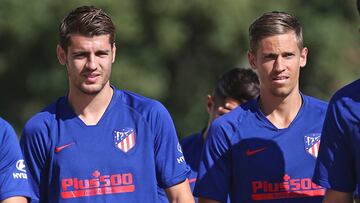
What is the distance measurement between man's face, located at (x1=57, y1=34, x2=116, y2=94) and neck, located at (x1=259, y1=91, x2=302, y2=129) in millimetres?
1069

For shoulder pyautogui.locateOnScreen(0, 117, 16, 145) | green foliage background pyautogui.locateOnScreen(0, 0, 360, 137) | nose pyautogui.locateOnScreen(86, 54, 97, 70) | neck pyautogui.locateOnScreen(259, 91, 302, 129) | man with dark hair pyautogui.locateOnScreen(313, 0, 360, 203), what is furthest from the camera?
green foliage background pyautogui.locateOnScreen(0, 0, 360, 137)

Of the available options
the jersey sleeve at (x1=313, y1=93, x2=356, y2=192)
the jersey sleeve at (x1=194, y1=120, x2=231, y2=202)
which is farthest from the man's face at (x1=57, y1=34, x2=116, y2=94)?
the jersey sleeve at (x1=313, y1=93, x2=356, y2=192)

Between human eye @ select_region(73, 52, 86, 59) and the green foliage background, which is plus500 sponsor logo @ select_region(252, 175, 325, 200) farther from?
the green foliage background

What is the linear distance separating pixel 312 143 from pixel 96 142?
53.2 inches

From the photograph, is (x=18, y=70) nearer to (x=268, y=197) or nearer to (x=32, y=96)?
(x=32, y=96)

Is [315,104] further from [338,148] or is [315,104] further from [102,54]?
[102,54]

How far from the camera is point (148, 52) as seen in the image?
68.6 feet

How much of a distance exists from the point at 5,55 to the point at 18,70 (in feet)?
1.26

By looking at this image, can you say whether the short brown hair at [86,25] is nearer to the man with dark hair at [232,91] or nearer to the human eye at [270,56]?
the human eye at [270,56]

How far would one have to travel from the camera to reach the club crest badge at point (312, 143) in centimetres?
727

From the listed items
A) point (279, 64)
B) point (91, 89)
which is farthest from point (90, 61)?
point (279, 64)

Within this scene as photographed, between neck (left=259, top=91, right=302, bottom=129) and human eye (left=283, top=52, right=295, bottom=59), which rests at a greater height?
human eye (left=283, top=52, right=295, bottom=59)

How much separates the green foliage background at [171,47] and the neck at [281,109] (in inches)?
460

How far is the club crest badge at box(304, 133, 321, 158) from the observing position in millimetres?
7270
